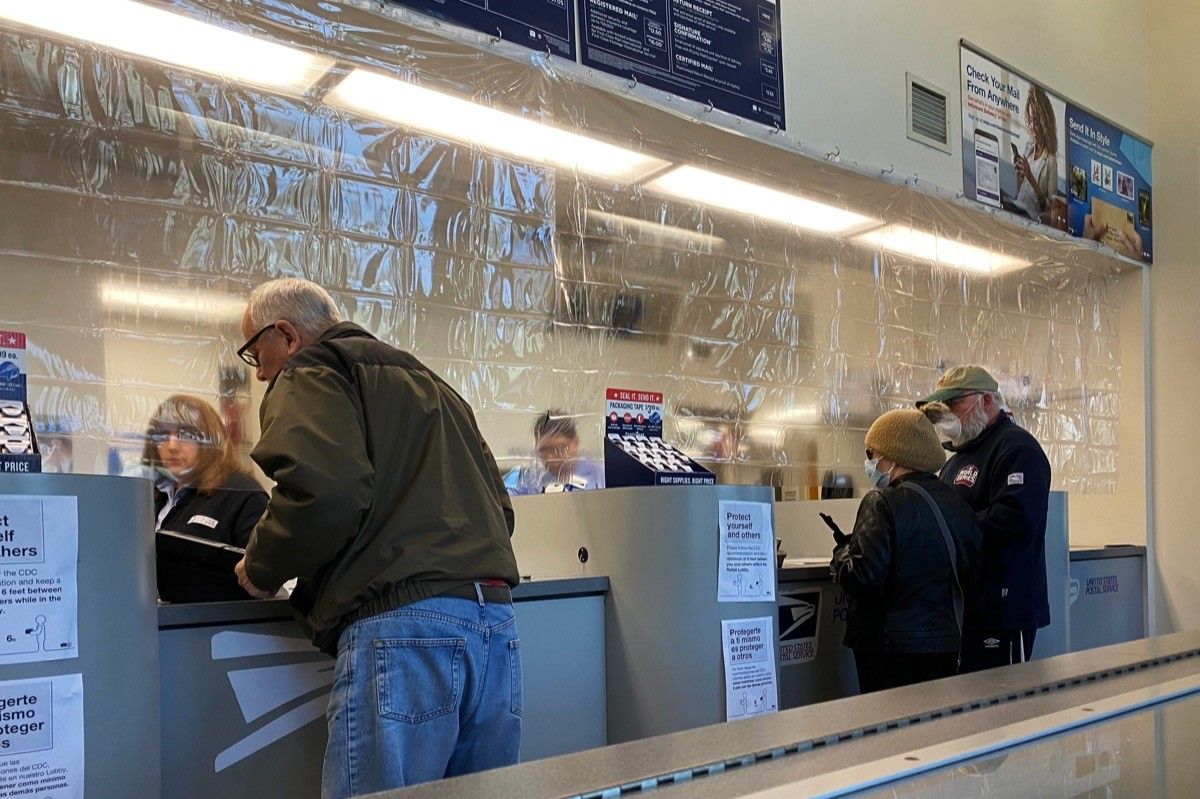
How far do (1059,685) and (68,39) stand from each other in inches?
86.5

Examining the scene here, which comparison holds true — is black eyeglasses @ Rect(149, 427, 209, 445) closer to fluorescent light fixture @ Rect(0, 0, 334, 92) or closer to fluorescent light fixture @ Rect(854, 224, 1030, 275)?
fluorescent light fixture @ Rect(0, 0, 334, 92)

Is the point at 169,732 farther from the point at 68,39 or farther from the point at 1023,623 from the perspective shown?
the point at 1023,623

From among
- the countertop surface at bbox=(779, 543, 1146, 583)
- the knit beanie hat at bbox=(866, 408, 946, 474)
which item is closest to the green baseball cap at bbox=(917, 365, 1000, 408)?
the knit beanie hat at bbox=(866, 408, 946, 474)

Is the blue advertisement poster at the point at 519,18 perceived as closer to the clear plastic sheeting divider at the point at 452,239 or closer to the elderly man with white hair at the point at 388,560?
the clear plastic sheeting divider at the point at 452,239

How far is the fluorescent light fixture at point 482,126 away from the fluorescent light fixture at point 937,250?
1.28 metres

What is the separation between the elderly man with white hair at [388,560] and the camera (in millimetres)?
1624

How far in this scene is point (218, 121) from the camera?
2455 millimetres

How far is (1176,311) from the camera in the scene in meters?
5.46

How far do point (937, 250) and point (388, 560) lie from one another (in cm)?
341

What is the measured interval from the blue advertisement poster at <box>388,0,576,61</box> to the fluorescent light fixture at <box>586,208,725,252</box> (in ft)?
1.53

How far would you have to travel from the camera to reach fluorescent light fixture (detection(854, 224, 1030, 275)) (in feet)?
14.0

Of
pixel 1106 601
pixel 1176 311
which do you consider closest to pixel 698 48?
pixel 1106 601

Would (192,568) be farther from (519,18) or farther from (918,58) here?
(918,58)

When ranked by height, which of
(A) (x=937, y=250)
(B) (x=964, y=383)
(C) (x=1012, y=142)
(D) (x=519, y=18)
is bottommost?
(B) (x=964, y=383)
